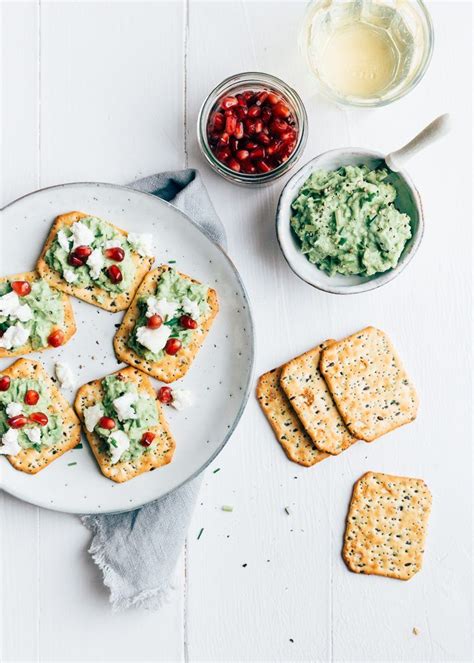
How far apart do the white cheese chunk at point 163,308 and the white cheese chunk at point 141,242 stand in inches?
7.9

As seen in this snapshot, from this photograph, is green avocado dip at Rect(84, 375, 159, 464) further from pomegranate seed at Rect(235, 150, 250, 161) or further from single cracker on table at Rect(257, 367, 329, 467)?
pomegranate seed at Rect(235, 150, 250, 161)

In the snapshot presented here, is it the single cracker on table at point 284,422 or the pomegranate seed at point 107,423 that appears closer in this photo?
the pomegranate seed at point 107,423

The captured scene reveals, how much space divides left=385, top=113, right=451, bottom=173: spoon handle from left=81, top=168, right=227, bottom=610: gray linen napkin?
0.72 meters

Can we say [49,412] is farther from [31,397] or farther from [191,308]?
[191,308]

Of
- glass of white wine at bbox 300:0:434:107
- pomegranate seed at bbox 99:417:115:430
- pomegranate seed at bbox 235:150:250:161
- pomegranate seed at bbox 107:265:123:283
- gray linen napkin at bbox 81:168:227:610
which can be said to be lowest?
gray linen napkin at bbox 81:168:227:610

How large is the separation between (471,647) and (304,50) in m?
2.56

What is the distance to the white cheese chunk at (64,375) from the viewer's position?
2891 mm

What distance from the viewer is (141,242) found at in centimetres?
283

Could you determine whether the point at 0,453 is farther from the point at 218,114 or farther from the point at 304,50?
the point at 304,50

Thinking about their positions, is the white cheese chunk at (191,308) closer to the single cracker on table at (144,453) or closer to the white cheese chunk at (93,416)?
the single cracker on table at (144,453)

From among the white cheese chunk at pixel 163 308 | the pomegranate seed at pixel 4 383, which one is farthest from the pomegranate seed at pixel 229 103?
the pomegranate seed at pixel 4 383

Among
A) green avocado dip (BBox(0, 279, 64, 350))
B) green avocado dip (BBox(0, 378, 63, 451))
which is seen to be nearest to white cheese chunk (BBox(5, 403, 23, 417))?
green avocado dip (BBox(0, 378, 63, 451))

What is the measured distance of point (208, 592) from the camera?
309cm

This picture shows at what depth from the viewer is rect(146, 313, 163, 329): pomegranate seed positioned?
2.79 m
